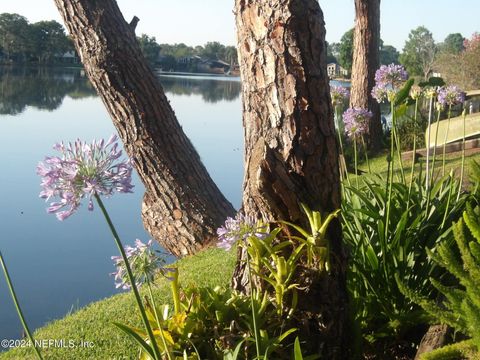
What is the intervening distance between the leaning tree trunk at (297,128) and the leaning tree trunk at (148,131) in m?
2.87

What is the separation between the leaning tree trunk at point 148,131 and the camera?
5.01 metres

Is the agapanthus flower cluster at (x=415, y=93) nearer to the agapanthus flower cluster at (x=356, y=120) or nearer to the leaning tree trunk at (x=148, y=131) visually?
the agapanthus flower cluster at (x=356, y=120)

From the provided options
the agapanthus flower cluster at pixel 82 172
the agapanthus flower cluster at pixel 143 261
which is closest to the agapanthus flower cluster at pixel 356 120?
the agapanthus flower cluster at pixel 143 261

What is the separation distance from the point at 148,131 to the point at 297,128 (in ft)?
10.3

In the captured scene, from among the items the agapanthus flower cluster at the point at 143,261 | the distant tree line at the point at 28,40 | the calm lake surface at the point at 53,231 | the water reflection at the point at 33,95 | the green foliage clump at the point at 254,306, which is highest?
the distant tree line at the point at 28,40

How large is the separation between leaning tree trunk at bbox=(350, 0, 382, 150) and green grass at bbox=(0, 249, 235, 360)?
703cm

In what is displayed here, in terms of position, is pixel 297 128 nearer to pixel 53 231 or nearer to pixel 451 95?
pixel 451 95

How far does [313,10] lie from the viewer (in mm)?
2340

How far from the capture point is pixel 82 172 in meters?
1.22

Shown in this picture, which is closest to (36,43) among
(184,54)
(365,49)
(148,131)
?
(184,54)

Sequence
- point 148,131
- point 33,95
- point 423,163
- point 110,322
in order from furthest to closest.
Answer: point 33,95 → point 423,163 → point 148,131 → point 110,322

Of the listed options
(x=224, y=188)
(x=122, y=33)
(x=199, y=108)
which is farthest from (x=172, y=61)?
(x=122, y=33)

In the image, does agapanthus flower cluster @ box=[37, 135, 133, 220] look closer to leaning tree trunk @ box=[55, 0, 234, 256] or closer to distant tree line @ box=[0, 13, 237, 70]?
leaning tree trunk @ box=[55, 0, 234, 256]

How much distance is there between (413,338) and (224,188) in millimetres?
7815
